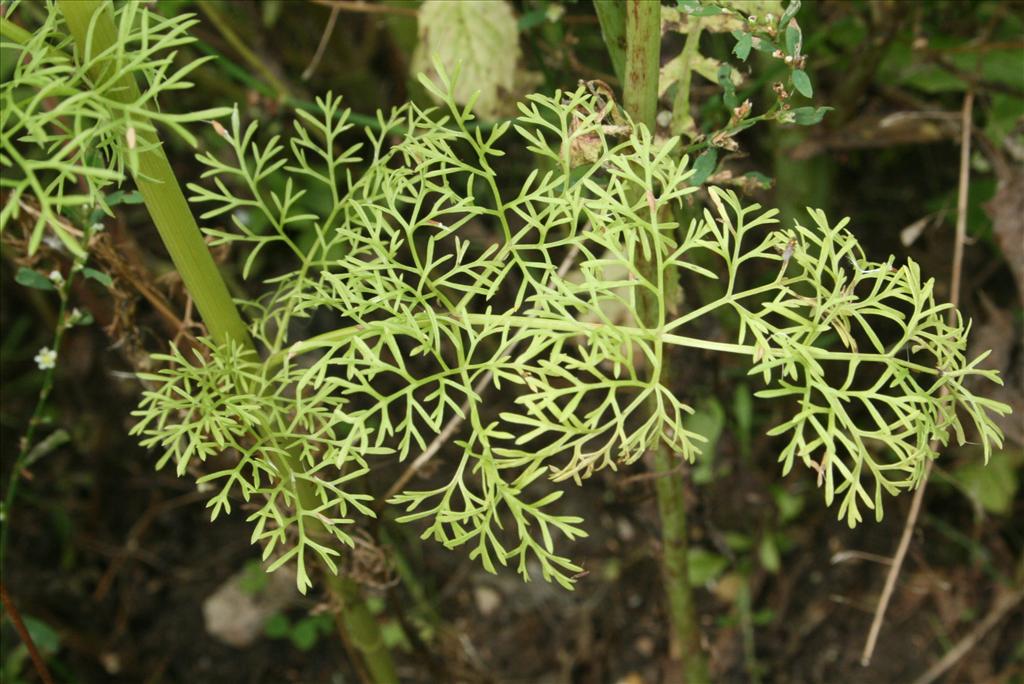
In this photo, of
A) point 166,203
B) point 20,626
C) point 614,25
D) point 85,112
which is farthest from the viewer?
point 20,626

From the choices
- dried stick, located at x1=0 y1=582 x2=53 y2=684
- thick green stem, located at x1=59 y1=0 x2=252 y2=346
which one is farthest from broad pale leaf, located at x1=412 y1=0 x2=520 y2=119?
dried stick, located at x1=0 y1=582 x2=53 y2=684

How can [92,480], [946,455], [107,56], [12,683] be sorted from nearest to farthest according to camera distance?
[107,56], [12,683], [946,455], [92,480]

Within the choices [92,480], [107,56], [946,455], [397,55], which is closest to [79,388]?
[92,480]

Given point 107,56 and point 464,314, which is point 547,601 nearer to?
point 464,314

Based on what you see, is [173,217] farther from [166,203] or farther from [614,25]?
[614,25]

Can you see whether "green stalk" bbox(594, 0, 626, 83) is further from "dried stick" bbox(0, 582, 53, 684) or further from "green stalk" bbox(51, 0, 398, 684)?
"dried stick" bbox(0, 582, 53, 684)

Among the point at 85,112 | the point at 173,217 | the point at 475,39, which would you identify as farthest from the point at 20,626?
the point at 475,39
